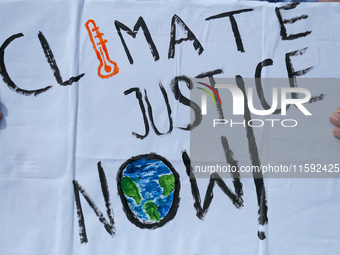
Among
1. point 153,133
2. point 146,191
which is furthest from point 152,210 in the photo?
point 153,133

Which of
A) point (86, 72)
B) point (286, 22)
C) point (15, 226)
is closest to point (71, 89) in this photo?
point (86, 72)

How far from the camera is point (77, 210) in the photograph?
46cm

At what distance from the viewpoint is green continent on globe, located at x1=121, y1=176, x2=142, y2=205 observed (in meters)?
0.46

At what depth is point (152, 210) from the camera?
1.51ft

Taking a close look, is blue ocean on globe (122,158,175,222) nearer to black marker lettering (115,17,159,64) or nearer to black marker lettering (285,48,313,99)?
black marker lettering (115,17,159,64)

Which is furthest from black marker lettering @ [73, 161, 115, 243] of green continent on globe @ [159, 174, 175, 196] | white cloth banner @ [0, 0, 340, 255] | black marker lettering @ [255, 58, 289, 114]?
black marker lettering @ [255, 58, 289, 114]

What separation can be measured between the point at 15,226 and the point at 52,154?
0.53 ft

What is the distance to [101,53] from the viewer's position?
1.53 feet

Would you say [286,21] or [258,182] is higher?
[286,21]

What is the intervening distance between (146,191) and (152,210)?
40mm

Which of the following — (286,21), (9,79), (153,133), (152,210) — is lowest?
(152,210)

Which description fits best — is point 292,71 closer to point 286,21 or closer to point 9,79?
point 286,21

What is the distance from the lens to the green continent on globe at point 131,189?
460 millimetres

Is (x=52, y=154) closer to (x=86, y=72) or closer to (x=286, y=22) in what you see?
(x=86, y=72)
